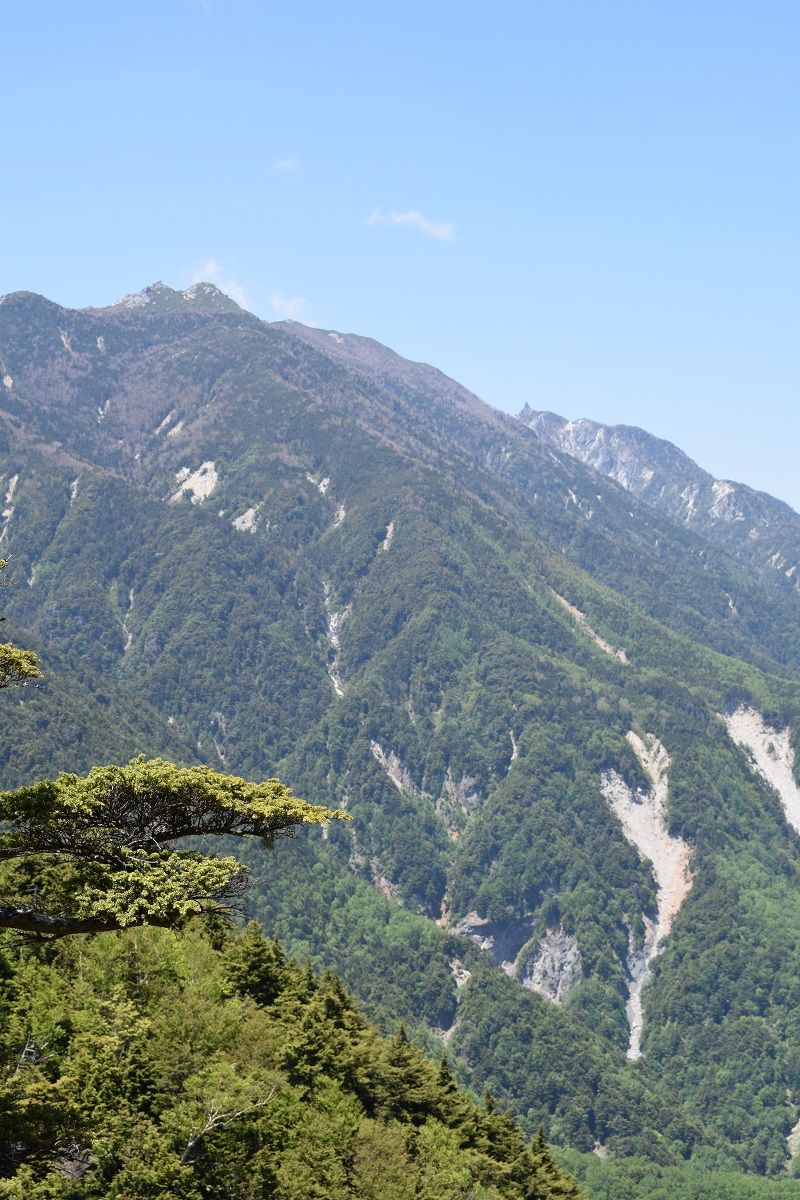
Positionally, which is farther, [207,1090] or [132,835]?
[207,1090]

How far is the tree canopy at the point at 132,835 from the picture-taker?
104ft

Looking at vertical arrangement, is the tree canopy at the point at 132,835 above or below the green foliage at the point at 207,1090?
above

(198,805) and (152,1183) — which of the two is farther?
(152,1183)

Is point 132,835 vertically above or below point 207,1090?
above

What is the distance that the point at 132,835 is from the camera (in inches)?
1342

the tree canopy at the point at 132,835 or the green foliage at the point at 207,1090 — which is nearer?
the tree canopy at the point at 132,835

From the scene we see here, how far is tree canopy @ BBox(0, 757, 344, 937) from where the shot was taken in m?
31.5

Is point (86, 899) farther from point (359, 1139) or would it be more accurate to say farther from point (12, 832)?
point (359, 1139)

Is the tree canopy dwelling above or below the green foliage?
above

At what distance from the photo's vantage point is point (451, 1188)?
73.9 meters

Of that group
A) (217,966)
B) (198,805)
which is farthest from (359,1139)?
(198,805)

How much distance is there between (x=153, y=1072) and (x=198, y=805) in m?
28.9

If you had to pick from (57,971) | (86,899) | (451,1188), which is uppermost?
(86,899)

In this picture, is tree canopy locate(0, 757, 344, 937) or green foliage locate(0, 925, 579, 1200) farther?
green foliage locate(0, 925, 579, 1200)
